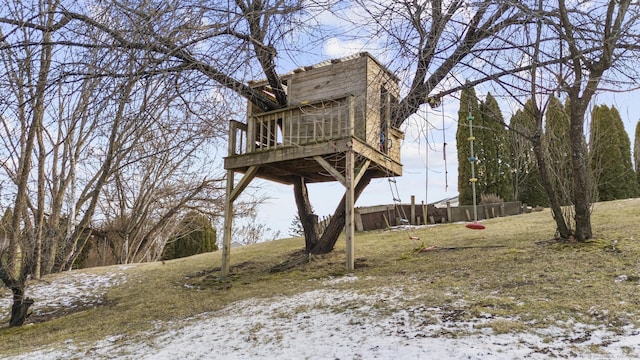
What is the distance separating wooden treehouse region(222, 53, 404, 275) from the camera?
25.3 ft

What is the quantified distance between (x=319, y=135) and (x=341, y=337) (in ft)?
16.1

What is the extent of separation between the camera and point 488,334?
136 inches

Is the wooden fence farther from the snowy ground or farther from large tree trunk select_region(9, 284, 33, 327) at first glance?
large tree trunk select_region(9, 284, 33, 327)

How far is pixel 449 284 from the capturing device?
534cm

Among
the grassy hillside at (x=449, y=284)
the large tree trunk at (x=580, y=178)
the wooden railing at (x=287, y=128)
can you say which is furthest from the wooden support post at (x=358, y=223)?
the large tree trunk at (x=580, y=178)

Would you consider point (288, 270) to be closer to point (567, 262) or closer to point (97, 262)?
point (567, 262)

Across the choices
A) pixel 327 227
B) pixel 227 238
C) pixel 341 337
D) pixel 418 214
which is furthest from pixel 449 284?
pixel 418 214

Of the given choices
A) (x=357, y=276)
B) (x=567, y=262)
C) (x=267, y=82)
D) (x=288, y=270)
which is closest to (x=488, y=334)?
(x=567, y=262)

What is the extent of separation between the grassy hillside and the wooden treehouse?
107 cm

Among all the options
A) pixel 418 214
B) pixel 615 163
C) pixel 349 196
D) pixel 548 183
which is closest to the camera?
pixel 548 183

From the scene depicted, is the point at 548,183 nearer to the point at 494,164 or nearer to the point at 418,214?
the point at 418,214

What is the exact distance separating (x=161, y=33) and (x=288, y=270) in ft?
18.2

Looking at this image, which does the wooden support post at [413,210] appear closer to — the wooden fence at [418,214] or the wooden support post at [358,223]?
the wooden fence at [418,214]

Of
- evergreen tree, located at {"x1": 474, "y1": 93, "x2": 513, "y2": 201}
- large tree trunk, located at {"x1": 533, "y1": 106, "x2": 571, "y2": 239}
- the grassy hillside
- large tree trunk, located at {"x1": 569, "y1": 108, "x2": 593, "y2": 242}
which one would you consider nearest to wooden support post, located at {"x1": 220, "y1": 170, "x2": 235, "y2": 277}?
the grassy hillside
